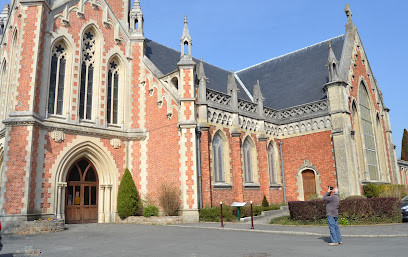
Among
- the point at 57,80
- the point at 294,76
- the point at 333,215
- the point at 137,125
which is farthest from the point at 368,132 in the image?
the point at 57,80

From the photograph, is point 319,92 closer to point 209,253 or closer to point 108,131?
point 108,131

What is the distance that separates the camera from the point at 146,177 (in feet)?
62.1

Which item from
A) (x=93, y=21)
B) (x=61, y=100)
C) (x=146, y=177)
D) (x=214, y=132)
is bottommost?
(x=146, y=177)

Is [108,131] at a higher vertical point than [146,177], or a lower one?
higher

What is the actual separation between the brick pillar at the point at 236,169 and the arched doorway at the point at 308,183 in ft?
19.1

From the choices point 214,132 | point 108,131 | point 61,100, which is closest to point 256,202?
point 214,132

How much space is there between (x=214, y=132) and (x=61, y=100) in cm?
857

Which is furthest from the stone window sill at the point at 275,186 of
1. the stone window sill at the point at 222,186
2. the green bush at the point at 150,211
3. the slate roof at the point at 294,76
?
the green bush at the point at 150,211

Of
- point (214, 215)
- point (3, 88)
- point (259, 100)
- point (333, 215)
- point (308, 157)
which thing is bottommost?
point (214, 215)

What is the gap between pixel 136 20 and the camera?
21578mm

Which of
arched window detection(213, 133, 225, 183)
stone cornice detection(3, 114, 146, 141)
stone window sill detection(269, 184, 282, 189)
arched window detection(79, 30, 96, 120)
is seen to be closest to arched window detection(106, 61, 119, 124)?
stone cornice detection(3, 114, 146, 141)

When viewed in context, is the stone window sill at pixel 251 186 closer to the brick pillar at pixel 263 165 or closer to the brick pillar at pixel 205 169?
the brick pillar at pixel 263 165

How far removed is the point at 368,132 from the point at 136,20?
19.2m

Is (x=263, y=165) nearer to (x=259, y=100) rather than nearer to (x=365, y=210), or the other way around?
(x=259, y=100)
